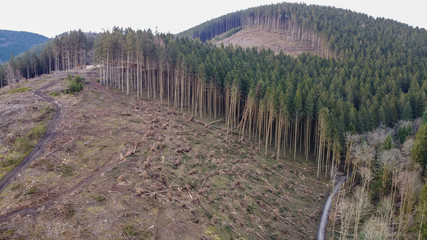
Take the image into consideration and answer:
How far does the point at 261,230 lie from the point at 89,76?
216ft

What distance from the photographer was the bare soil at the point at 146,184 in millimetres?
19719

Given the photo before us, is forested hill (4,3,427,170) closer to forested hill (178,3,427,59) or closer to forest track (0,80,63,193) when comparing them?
forested hill (178,3,427,59)

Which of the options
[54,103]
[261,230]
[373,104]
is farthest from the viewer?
[373,104]

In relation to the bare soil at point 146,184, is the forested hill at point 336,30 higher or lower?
higher

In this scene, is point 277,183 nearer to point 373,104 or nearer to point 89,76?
point 373,104

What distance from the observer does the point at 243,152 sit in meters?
48.5

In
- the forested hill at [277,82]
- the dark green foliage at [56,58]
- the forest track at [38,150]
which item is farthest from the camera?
the dark green foliage at [56,58]

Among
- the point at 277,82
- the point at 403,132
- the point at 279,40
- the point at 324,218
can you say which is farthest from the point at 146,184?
the point at 279,40

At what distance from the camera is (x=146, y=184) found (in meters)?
25.4

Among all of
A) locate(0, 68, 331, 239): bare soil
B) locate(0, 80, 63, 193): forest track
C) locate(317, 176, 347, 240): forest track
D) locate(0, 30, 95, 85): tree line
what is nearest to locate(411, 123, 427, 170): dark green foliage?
locate(317, 176, 347, 240): forest track

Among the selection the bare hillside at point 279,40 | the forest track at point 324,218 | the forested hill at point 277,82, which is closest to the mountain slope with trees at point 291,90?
the forested hill at point 277,82

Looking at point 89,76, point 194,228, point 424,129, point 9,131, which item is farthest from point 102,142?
point 89,76

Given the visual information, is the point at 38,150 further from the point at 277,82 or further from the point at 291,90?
the point at 277,82

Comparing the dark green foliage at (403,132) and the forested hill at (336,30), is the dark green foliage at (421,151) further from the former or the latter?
the forested hill at (336,30)
